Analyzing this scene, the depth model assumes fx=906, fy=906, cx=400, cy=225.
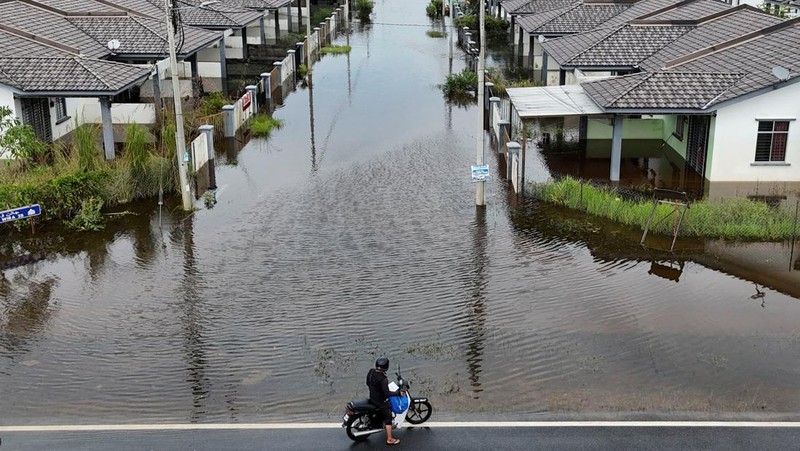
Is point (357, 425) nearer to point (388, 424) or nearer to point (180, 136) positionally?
point (388, 424)

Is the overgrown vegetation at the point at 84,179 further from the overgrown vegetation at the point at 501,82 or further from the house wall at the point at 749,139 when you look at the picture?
the overgrown vegetation at the point at 501,82

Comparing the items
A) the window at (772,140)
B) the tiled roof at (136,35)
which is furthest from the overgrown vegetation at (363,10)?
the window at (772,140)

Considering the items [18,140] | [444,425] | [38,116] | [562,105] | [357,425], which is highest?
[562,105]

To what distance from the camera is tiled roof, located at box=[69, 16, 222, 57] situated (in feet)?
114

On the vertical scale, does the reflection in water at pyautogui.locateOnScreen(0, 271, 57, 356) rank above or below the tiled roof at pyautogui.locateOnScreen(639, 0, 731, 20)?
below

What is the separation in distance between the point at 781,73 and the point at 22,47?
75.8 ft

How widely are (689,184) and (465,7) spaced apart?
45910 millimetres

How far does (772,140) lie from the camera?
2564 cm

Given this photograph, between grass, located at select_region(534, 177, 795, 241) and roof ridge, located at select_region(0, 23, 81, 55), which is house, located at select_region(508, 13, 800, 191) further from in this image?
roof ridge, located at select_region(0, 23, 81, 55)

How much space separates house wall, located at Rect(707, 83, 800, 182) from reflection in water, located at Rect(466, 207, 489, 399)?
24.5 ft

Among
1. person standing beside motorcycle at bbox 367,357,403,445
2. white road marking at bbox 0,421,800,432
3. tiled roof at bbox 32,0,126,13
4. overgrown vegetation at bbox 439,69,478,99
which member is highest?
tiled roof at bbox 32,0,126,13

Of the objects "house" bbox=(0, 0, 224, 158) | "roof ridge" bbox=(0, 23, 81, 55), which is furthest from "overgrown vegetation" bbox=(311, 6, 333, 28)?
"roof ridge" bbox=(0, 23, 81, 55)

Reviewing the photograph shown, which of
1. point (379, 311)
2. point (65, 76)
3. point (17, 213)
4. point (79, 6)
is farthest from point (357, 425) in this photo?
point (79, 6)

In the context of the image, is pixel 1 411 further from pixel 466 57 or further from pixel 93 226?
pixel 466 57
